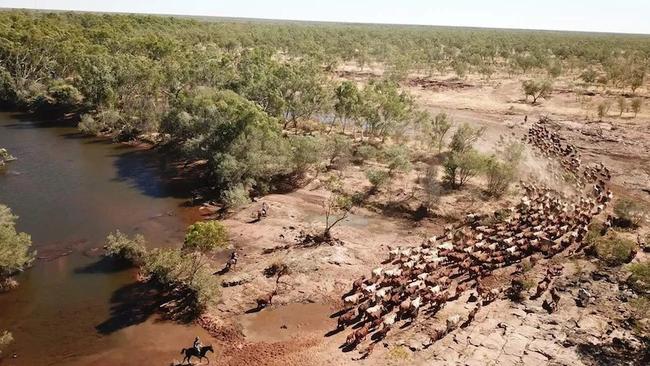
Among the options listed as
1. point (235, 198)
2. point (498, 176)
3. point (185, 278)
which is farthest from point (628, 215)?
point (185, 278)

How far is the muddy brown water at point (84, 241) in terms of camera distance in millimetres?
21828

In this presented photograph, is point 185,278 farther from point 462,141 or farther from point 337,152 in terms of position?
point 462,141

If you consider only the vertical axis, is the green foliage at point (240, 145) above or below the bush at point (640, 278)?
above

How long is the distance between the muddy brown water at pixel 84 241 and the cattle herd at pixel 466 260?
820 centimetres

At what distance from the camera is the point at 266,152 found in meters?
40.4

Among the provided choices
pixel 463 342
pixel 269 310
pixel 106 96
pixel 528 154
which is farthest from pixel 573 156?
pixel 106 96

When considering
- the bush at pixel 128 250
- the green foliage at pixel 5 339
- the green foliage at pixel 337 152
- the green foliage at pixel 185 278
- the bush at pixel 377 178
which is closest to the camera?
the green foliage at pixel 5 339

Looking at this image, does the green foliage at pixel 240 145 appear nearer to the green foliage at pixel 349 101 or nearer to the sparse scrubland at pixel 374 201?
the sparse scrubland at pixel 374 201

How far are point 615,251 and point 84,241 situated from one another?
3272 centimetres

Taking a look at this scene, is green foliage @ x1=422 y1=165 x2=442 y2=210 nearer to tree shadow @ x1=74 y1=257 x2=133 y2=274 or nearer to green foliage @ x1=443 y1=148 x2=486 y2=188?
green foliage @ x1=443 y1=148 x2=486 y2=188

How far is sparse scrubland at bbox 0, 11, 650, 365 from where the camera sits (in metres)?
23.4

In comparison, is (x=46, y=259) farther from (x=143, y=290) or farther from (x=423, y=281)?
(x=423, y=281)

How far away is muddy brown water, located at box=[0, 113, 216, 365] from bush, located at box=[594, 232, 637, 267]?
23.9 metres

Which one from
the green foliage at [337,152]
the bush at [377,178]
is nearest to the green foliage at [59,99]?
the green foliage at [337,152]
